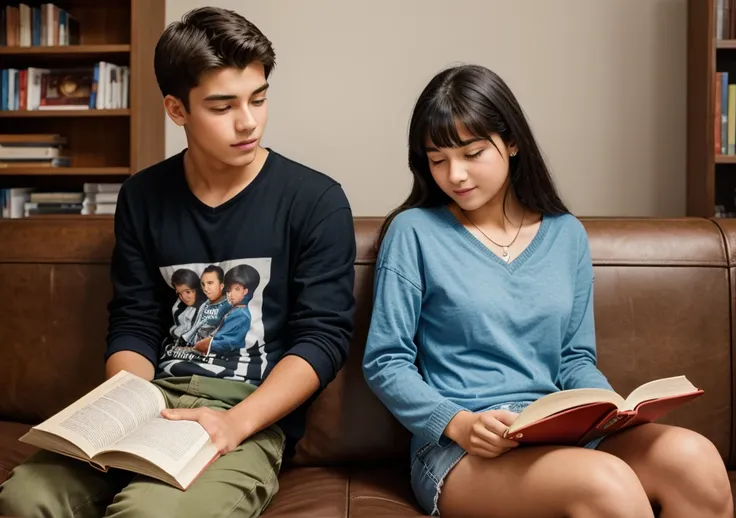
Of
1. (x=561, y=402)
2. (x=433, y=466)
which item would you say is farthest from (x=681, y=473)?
(x=433, y=466)

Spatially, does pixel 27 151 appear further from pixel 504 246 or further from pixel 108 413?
pixel 504 246

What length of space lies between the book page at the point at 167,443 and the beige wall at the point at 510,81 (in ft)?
4.88

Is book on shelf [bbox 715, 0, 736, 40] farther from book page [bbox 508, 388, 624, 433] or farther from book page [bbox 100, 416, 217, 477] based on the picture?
book page [bbox 100, 416, 217, 477]

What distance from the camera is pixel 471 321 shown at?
4.49 ft

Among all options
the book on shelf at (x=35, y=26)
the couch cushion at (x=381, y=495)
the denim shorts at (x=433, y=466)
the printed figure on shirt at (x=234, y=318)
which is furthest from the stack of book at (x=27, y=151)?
the denim shorts at (x=433, y=466)

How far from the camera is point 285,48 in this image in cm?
256

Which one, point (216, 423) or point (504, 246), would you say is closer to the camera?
point (216, 423)

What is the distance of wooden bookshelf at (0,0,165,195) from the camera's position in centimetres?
261

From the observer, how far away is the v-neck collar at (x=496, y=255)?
1.42 m

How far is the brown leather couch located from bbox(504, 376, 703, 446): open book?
0.37 m

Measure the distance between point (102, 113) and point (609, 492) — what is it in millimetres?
2222

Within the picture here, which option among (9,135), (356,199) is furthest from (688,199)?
(9,135)

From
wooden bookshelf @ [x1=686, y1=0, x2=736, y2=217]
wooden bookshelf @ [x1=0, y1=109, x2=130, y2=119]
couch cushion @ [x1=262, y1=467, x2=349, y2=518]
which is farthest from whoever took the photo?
wooden bookshelf @ [x1=0, y1=109, x2=130, y2=119]

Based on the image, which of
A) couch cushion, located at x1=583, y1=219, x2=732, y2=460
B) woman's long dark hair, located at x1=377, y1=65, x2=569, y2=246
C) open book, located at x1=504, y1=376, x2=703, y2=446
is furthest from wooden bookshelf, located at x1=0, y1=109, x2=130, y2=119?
open book, located at x1=504, y1=376, x2=703, y2=446
